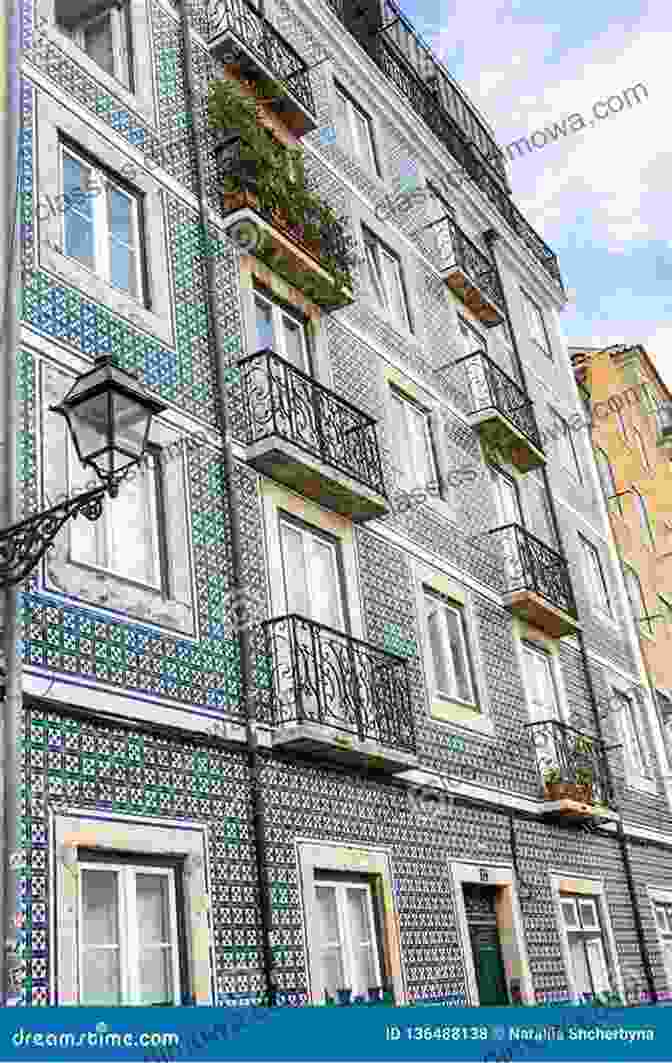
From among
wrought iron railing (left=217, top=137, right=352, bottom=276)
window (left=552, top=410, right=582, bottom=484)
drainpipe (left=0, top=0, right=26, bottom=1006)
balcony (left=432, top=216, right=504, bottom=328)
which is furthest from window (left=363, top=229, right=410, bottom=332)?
drainpipe (left=0, top=0, right=26, bottom=1006)

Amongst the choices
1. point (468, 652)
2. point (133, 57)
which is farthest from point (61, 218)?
point (468, 652)

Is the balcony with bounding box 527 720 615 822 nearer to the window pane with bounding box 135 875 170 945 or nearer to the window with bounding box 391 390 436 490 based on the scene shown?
the window with bounding box 391 390 436 490

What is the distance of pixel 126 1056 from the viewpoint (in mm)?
4430

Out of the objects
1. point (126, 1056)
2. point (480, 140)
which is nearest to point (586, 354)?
point (480, 140)

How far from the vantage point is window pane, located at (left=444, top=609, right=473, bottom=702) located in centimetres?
1338

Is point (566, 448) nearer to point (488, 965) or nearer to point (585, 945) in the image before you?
point (585, 945)

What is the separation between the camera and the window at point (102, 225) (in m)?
9.94

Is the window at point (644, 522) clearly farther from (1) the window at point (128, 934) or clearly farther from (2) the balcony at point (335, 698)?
(1) the window at point (128, 934)

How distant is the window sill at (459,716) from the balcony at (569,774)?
116 centimetres

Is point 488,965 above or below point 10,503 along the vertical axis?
below

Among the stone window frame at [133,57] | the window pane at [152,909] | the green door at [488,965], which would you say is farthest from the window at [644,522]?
the window pane at [152,909]

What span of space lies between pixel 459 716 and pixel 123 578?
5373 mm

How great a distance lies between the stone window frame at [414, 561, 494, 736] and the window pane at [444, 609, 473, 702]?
11cm

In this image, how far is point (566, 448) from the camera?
71.6ft
